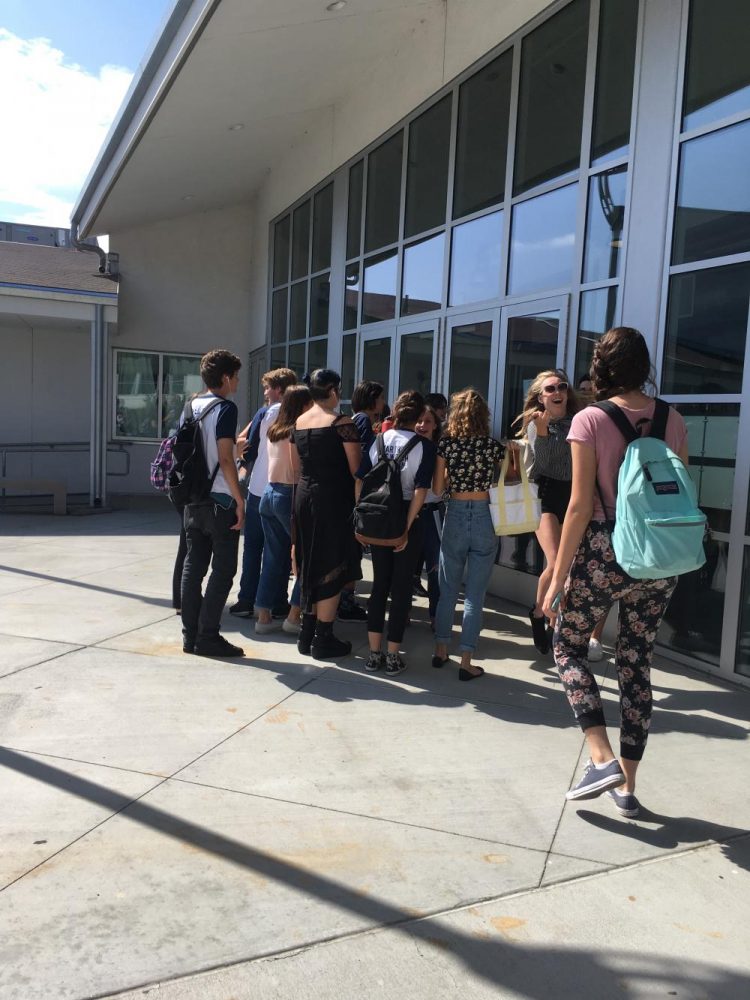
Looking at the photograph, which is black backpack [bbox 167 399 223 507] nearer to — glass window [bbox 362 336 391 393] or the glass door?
the glass door

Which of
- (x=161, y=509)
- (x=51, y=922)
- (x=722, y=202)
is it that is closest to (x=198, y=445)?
(x=51, y=922)

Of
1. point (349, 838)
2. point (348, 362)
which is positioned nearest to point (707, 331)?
point (349, 838)

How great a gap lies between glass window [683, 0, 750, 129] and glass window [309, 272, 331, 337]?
20.3 ft

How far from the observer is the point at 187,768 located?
135 inches

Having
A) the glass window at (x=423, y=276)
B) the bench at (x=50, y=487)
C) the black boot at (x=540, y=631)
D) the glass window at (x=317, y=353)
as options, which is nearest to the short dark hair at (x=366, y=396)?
the black boot at (x=540, y=631)

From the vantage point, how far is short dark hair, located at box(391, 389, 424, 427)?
4688 millimetres

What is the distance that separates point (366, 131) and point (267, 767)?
8.15m

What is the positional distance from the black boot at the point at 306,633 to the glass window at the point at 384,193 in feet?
17.4

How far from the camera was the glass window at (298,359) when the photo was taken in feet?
38.1

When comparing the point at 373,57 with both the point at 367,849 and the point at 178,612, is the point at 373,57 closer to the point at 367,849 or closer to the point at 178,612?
the point at 178,612

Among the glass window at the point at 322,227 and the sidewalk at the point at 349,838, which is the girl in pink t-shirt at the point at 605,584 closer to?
the sidewalk at the point at 349,838

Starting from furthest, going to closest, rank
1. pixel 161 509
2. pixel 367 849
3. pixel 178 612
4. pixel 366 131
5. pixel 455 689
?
pixel 161 509 → pixel 366 131 → pixel 178 612 → pixel 455 689 → pixel 367 849

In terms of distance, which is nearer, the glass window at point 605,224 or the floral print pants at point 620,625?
the floral print pants at point 620,625

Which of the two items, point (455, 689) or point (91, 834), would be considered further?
point (455, 689)
